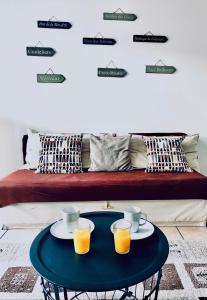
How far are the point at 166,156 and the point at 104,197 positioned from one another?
73 centimetres

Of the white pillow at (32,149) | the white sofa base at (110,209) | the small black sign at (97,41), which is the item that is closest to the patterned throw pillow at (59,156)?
the white pillow at (32,149)

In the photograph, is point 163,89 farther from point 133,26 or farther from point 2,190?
point 2,190

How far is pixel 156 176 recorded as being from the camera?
2.30 metres

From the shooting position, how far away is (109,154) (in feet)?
8.18

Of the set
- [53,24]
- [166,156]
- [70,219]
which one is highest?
[53,24]

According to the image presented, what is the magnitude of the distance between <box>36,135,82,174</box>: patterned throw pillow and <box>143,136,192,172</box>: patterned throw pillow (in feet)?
2.24

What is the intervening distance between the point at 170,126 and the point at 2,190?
1.83 m

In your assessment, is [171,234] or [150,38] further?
[150,38]

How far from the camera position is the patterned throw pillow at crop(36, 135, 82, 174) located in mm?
2430

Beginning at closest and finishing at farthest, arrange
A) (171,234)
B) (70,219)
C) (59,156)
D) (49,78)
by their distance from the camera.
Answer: (70,219), (171,234), (59,156), (49,78)

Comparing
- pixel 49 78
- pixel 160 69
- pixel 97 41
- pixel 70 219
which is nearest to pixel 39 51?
pixel 49 78

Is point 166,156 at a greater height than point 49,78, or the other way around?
point 49,78

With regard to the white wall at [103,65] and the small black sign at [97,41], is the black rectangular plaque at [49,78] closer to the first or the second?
the white wall at [103,65]

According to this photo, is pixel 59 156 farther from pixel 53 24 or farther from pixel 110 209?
pixel 53 24
